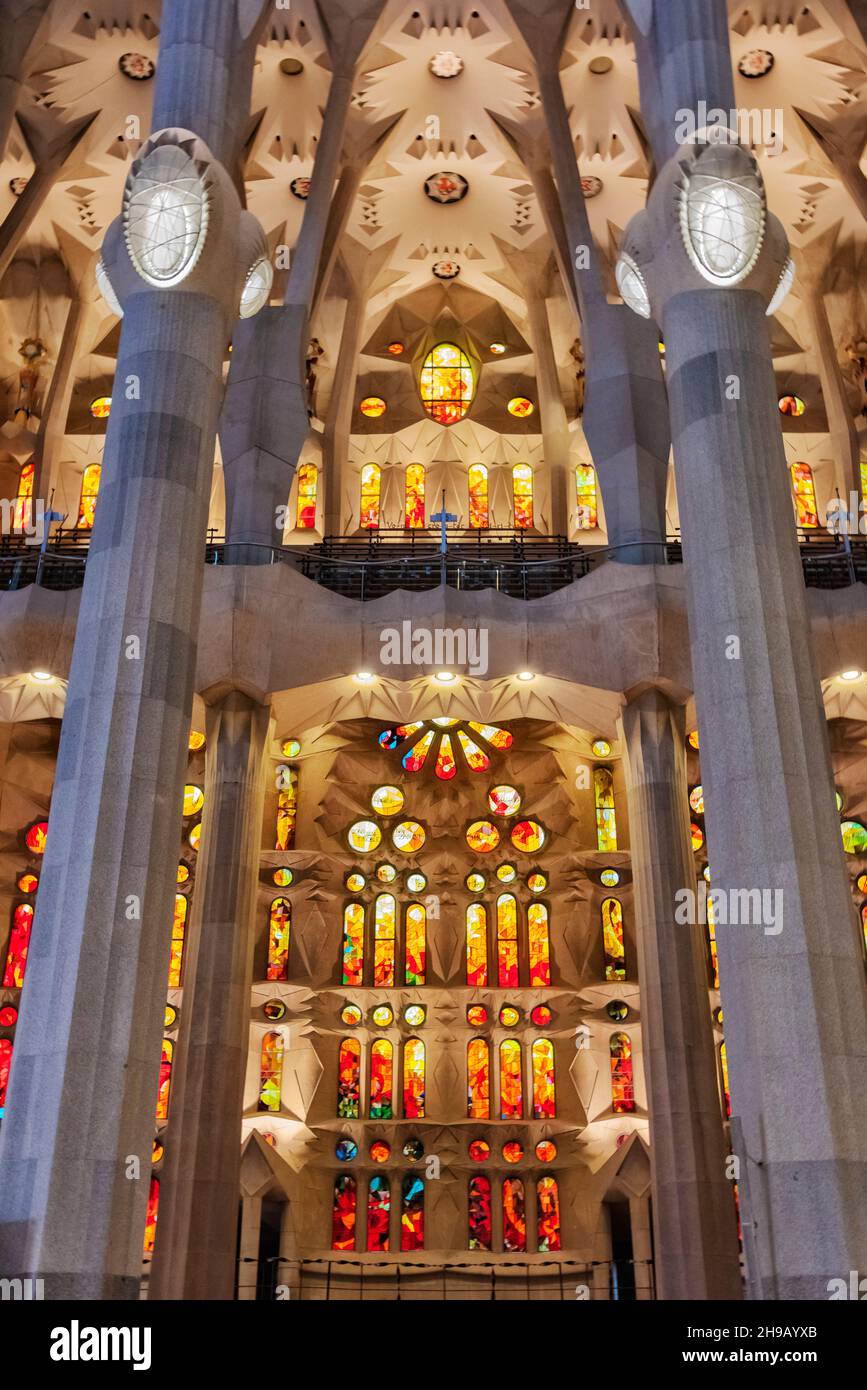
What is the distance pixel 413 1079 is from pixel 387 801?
530cm

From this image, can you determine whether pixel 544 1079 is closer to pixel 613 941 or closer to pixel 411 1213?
pixel 613 941

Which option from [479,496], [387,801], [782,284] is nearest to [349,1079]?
[387,801]

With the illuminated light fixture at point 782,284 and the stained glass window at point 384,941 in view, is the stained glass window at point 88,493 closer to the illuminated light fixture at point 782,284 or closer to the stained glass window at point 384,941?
the stained glass window at point 384,941

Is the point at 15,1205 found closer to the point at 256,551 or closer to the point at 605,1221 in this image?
the point at 256,551

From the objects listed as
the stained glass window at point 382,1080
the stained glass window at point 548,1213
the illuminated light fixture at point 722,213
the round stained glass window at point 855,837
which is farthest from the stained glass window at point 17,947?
the illuminated light fixture at point 722,213

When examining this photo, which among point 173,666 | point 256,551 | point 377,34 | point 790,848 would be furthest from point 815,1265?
point 377,34

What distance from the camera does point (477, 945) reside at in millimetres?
25250

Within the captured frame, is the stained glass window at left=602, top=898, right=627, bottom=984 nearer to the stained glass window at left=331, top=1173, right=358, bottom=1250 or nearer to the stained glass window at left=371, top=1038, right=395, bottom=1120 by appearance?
the stained glass window at left=371, top=1038, right=395, bottom=1120

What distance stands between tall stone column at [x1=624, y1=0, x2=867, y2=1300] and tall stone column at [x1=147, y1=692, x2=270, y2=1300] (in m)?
8.58

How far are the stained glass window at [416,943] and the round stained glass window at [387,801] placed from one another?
1.90 metres

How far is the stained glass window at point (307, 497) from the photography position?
27094 mm

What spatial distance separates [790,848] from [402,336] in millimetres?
20790

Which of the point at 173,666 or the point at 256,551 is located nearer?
the point at 173,666

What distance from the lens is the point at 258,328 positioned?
21969mm
